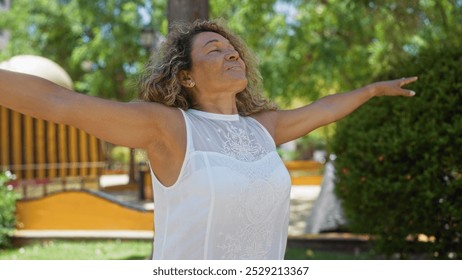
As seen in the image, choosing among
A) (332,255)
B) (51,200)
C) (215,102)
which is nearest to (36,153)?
(51,200)

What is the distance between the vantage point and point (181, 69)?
2805 mm

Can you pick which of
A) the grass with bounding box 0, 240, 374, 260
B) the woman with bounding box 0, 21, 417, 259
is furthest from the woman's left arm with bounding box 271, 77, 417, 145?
the grass with bounding box 0, 240, 374, 260

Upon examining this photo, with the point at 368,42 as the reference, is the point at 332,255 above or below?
below

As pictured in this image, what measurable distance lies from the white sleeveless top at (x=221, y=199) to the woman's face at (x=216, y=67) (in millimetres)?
137

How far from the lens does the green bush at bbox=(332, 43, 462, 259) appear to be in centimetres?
576

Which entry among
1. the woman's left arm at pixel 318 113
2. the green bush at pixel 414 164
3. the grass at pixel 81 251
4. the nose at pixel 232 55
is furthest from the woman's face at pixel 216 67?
the grass at pixel 81 251

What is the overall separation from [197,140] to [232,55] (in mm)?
460

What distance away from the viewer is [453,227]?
228 inches

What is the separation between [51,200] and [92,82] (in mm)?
10920

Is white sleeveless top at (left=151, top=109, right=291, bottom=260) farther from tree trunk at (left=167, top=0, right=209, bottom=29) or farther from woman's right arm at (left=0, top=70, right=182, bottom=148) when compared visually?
tree trunk at (left=167, top=0, right=209, bottom=29)

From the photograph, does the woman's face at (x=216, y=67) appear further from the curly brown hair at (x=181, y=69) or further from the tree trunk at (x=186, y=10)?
the tree trunk at (x=186, y=10)

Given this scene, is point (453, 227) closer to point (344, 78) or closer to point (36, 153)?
point (344, 78)

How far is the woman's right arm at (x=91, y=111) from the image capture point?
223 centimetres

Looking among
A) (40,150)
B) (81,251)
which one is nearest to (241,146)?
(81,251)
